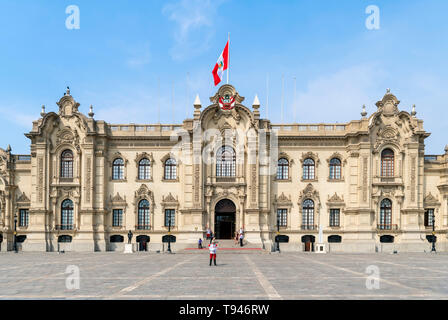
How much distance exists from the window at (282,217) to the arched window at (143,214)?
593 inches

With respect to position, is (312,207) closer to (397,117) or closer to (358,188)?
(358,188)

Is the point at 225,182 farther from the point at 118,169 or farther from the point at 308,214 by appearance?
the point at 118,169

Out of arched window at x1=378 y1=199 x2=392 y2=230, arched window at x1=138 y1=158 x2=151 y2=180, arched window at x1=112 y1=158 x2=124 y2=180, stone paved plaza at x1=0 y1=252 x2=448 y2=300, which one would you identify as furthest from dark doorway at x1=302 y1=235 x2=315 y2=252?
stone paved plaza at x1=0 y1=252 x2=448 y2=300

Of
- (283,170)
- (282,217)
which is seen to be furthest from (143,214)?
(283,170)

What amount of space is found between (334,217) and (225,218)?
40.7 feet

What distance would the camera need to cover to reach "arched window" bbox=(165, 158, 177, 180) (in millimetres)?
47219

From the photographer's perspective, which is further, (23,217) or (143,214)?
(143,214)

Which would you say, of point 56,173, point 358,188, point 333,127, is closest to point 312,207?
point 358,188

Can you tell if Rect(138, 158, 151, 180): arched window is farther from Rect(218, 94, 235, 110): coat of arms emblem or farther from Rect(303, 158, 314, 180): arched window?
Rect(303, 158, 314, 180): arched window

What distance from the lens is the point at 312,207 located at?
153 feet

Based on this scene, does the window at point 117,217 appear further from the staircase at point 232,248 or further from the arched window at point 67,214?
the staircase at point 232,248

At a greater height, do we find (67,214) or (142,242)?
(67,214)

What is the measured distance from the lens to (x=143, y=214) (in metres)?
47.0

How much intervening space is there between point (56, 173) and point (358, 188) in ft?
111
